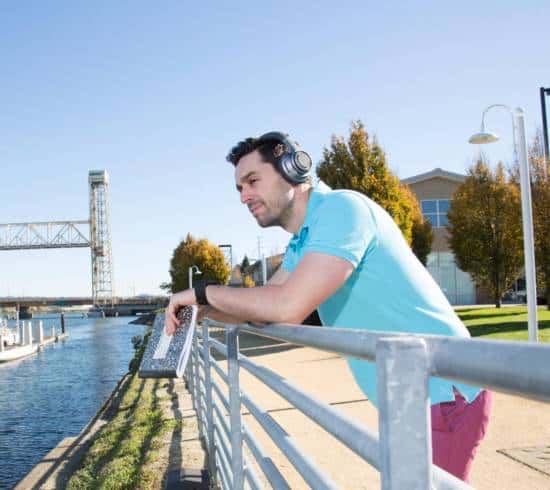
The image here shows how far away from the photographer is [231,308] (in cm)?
175

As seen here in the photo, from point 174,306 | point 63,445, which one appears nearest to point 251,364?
point 174,306

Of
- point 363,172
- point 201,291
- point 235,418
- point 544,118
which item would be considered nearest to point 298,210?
point 201,291

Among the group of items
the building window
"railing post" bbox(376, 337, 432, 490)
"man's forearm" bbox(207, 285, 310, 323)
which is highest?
the building window

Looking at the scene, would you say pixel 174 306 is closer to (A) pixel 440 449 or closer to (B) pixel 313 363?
(A) pixel 440 449

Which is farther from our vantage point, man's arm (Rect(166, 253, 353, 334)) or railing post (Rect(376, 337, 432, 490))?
man's arm (Rect(166, 253, 353, 334))

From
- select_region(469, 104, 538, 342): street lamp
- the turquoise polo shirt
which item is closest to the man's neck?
the turquoise polo shirt

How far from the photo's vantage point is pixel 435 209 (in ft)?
123

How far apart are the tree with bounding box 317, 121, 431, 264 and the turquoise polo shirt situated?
A: 61.2 ft

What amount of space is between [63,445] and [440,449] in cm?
735

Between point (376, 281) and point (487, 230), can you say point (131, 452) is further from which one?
point (487, 230)

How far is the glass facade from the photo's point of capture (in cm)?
3772

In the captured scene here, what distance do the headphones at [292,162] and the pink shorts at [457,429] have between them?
819mm

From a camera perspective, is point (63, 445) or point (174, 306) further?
point (63, 445)

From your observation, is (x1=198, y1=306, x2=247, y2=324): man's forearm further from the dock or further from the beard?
the dock
